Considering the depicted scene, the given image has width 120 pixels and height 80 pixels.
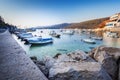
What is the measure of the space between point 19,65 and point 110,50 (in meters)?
5.65

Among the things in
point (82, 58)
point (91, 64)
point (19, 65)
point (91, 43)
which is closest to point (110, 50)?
point (82, 58)

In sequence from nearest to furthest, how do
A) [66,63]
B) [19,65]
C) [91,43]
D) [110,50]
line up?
[19,65]
[66,63]
[110,50]
[91,43]

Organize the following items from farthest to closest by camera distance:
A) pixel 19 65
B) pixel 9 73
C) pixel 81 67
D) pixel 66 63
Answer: pixel 66 63
pixel 81 67
pixel 19 65
pixel 9 73

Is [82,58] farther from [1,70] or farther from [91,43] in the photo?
[91,43]

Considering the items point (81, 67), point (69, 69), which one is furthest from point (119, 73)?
point (69, 69)

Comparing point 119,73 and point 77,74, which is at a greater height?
point 77,74

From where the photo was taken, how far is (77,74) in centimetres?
496

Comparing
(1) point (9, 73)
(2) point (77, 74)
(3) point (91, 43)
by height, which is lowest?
(3) point (91, 43)

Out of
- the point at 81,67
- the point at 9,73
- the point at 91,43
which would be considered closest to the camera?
the point at 9,73

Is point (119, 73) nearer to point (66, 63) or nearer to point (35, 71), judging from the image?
point (66, 63)

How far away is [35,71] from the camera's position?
310 centimetres

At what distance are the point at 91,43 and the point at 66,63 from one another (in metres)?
37.6

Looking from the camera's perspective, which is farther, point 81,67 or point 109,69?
point 109,69

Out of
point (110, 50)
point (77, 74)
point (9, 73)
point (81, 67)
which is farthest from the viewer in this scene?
point (110, 50)
